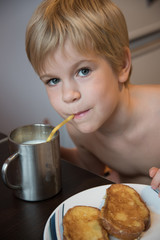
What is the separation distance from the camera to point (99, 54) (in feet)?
2.73

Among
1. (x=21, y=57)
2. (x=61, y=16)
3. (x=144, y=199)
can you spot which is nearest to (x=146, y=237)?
(x=144, y=199)

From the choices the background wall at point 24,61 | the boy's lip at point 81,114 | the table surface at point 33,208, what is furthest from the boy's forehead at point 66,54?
the background wall at point 24,61

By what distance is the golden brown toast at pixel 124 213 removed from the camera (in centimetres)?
62

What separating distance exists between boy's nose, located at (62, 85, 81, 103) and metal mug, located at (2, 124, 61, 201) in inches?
3.8

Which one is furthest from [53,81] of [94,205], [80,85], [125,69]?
[94,205]

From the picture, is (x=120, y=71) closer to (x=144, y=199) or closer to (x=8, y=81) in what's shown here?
(x=144, y=199)

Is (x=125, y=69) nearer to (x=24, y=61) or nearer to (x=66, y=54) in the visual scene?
(x=66, y=54)

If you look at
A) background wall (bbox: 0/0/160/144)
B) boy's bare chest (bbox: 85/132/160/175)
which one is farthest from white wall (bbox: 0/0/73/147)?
boy's bare chest (bbox: 85/132/160/175)

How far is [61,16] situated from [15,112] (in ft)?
4.22

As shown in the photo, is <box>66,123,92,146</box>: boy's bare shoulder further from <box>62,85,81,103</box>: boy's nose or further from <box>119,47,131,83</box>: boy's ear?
<box>62,85,81,103</box>: boy's nose

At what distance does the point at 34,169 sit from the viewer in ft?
2.34

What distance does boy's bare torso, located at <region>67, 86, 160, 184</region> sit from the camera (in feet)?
3.65

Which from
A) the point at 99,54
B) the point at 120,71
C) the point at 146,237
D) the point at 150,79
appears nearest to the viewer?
the point at 146,237

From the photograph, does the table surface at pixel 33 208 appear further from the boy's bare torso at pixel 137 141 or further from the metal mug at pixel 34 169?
the boy's bare torso at pixel 137 141
